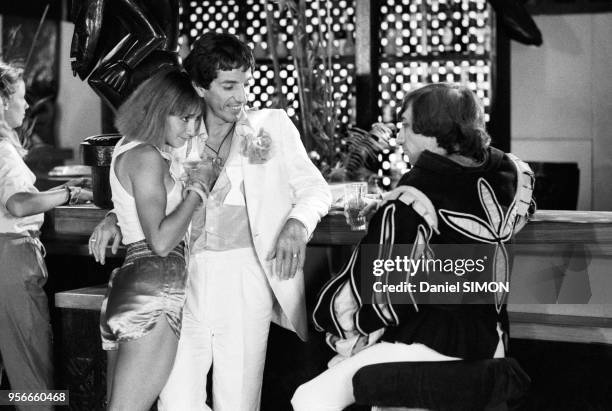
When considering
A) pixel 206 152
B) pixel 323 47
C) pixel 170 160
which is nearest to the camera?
pixel 170 160

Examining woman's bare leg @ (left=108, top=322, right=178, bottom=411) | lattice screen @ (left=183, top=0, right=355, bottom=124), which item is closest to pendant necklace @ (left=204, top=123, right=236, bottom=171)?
woman's bare leg @ (left=108, top=322, right=178, bottom=411)

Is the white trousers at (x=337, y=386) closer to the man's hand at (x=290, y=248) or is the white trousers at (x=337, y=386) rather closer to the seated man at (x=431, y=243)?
the seated man at (x=431, y=243)

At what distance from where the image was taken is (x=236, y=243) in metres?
2.88

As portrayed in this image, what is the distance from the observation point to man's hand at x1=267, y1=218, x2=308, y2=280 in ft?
8.84

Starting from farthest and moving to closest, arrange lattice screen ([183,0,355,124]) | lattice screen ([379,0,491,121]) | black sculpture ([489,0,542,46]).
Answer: lattice screen ([183,0,355,124])
lattice screen ([379,0,491,121])
black sculpture ([489,0,542,46])

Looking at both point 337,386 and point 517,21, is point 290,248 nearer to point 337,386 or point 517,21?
point 337,386

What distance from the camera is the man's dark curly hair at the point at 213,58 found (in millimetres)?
2803

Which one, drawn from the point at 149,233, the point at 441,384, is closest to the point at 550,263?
the point at 441,384

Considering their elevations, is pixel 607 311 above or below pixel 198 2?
below

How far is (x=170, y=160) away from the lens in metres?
2.74

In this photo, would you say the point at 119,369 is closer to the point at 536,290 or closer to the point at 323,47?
the point at 536,290

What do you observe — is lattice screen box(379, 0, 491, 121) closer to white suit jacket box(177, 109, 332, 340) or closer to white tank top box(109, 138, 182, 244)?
white suit jacket box(177, 109, 332, 340)

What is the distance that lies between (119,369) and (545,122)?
16.1 ft

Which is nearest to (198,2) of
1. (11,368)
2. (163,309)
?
(11,368)
